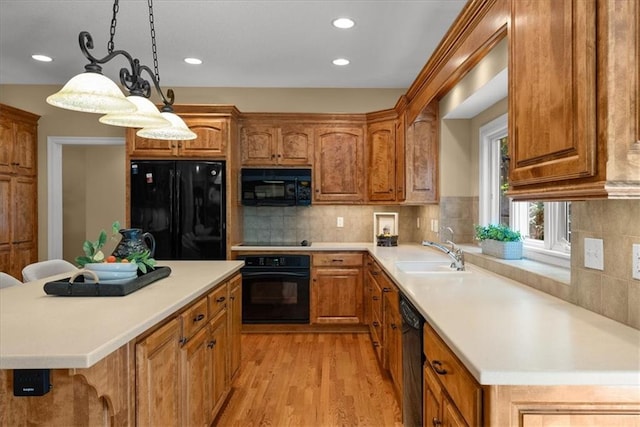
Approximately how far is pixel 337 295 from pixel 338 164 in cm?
143

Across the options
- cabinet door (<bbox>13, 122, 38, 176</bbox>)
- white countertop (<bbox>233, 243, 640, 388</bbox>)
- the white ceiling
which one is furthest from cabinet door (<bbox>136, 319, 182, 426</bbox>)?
cabinet door (<bbox>13, 122, 38, 176</bbox>)

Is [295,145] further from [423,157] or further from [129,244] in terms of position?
[129,244]

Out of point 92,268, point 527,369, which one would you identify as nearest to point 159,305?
point 92,268

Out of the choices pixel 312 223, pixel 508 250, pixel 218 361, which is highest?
pixel 312 223

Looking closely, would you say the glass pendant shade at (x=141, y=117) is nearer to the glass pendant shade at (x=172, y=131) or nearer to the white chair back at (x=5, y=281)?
the glass pendant shade at (x=172, y=131)

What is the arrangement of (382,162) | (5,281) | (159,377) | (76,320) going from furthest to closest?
(382,162)
(5,281)
(159,377)
(76,320)

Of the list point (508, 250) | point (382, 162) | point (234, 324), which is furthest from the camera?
point (382, 162)

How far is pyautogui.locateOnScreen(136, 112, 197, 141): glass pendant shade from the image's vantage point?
2336 millimetres

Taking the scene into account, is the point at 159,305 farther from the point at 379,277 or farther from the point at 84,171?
the point at 84,171

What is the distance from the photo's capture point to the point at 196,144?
412cm

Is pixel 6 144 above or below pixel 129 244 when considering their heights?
above

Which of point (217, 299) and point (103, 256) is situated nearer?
point (103, 256)

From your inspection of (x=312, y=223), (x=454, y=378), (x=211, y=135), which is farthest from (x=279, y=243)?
(x=454, y=378)

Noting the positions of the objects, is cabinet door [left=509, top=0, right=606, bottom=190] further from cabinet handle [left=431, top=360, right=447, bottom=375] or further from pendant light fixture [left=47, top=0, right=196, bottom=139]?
pendant light fixture [left=47, top=0, right=196, bottom=139]
